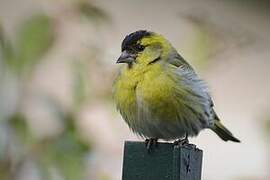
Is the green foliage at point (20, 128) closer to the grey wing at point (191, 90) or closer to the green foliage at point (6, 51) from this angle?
the green foliage at point (6, 51)

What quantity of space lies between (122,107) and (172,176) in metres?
0.96

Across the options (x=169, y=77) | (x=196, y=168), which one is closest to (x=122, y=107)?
(x=169, y=77)

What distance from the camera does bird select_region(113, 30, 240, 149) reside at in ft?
8.79

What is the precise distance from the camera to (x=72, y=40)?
325cm

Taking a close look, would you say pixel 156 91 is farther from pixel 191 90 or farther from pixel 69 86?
pixel 69 86

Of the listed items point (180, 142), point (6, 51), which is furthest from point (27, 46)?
point (180, 142)

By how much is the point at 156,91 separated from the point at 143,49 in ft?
0.66

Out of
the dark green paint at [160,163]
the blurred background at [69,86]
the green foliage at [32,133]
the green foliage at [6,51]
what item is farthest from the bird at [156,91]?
the dark green paint at [160,163]

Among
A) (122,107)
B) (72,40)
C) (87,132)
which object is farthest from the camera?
(72,40)

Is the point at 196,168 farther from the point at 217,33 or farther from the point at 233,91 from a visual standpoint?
the point at 233,91

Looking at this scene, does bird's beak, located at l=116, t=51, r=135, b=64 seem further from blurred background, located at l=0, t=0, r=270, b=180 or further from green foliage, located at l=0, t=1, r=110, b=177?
green foliage, located at l=0, t=1, r=110, b=177

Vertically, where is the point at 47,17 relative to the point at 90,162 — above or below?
above

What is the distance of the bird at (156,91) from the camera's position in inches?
105

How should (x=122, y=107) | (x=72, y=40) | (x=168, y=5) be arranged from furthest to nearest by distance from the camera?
1. (x=168, y=5)
2. (x=72, y=40)
3. (x=122, y=107)
